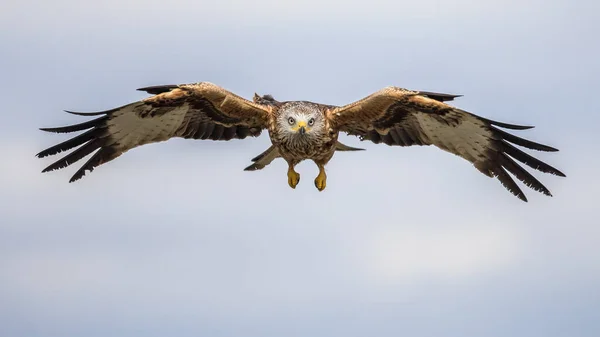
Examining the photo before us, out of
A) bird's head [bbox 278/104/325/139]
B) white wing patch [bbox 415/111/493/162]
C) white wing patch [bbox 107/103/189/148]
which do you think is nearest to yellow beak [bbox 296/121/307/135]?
bird's head [bbox 278/104/325/139]

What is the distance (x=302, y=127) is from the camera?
13727mm

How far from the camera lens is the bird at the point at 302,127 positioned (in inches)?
553

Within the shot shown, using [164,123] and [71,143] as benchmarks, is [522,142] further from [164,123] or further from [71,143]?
[71,143]

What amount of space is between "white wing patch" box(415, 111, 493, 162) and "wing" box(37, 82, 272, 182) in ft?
6.85

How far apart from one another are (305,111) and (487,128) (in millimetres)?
2427

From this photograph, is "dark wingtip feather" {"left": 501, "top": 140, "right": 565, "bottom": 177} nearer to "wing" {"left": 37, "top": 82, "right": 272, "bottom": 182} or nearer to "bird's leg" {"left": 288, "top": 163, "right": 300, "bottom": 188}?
"bird's leg" {"left": 288, "top": 163, "right": 300, "bottom": 188}

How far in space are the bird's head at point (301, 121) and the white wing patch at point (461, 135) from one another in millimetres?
1363

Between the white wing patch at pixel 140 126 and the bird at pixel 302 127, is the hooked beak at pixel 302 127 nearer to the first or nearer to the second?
the bird at pixel 302 127

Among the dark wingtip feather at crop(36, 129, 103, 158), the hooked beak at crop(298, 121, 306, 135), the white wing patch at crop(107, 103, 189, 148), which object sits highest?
the white wing patch at crop(107, 103, 189, 148)

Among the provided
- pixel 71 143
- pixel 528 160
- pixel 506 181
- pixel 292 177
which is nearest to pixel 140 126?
pixel 71 143

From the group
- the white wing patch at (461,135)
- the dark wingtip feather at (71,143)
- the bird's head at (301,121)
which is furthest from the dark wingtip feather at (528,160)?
the dark wingtip feather at (71,143)

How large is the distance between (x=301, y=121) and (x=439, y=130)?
6.45ft

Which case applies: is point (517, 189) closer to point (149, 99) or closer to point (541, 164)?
point (541, 164)

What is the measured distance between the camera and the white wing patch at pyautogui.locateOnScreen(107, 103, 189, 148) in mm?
14805
